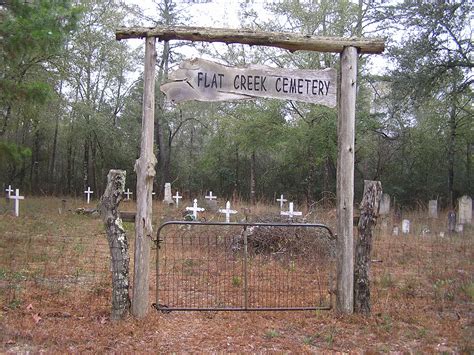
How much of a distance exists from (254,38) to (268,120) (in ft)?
59.6

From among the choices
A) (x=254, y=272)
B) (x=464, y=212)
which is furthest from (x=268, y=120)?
(x=254, y=272)

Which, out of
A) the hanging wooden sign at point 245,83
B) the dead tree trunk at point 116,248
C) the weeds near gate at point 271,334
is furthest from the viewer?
the hanging wooden sign at point 245,83

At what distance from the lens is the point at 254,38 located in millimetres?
5934

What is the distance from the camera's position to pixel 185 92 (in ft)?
19.4

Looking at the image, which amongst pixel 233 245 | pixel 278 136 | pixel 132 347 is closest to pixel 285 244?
pixel 233 245

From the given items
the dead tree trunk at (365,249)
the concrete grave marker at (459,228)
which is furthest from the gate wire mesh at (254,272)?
the concrete grave marker at (459,228)

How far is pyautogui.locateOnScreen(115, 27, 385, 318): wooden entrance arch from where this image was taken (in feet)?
18.4

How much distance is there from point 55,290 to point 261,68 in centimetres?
420

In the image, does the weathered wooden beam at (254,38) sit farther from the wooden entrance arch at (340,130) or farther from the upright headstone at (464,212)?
the upright headstone at (464,212)

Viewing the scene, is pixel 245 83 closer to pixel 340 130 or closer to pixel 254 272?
pixel 340 130

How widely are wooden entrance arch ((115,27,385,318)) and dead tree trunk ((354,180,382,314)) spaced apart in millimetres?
87

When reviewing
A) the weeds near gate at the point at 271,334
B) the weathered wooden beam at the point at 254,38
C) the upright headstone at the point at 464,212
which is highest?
the weathered wooden beam at the point at 254,38

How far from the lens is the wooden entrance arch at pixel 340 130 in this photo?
561 cm

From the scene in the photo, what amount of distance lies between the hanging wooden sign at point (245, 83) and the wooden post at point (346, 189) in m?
0.18
